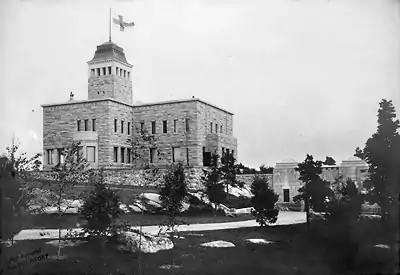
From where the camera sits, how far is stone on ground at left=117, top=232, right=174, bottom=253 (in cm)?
1530

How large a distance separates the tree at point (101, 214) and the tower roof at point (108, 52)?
29.4m

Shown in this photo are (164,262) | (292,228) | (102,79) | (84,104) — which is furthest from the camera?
(102,79)

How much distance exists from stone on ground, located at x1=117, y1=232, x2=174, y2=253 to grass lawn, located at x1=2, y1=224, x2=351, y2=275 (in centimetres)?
29

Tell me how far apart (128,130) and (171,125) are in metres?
3.78

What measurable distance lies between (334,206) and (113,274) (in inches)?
235

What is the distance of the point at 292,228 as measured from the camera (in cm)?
1634

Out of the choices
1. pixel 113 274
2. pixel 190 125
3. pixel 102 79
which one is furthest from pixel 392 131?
pixel 102 79

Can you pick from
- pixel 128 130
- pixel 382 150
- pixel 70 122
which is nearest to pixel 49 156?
pixel 70 122

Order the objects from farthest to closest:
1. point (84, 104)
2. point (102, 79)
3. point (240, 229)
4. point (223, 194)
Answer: point (102, 79) → point (84, 104) → point (223, 194) → point (240, 229)

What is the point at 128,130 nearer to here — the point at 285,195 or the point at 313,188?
the point at 285,195

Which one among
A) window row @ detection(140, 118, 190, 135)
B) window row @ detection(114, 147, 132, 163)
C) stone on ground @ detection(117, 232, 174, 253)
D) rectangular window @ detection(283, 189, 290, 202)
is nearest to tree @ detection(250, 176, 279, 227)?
stone on ground @ detection(117, 232, 174, 253)

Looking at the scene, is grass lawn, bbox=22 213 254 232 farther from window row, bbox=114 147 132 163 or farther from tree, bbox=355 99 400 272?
window row, bbox=114 147 132 163

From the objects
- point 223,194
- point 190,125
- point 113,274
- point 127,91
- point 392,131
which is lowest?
point 113,274

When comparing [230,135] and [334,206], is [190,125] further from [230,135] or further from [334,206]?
[334,206]
